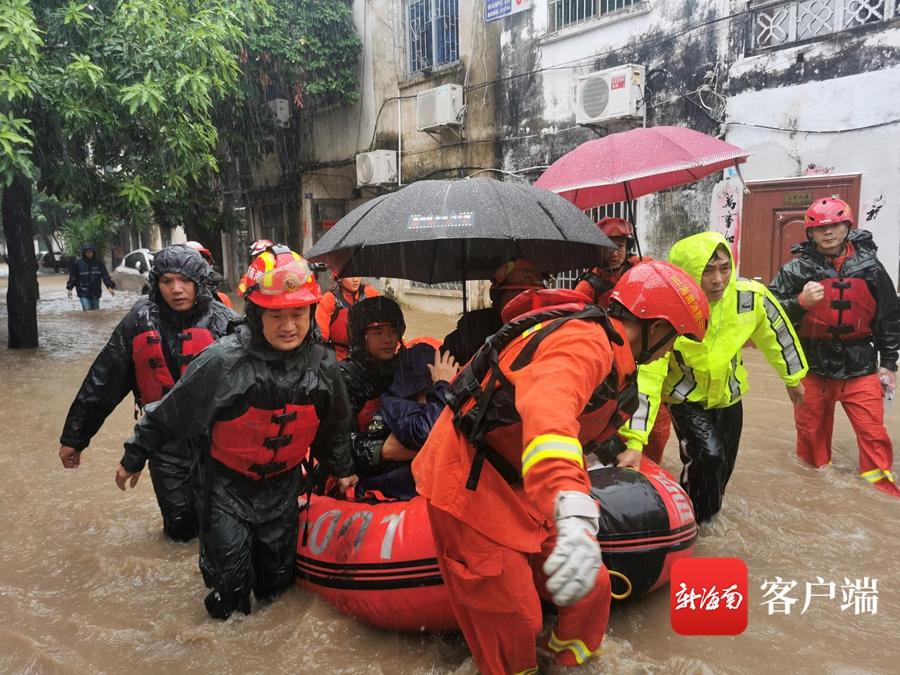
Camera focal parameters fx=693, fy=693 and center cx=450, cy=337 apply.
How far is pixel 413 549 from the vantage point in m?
2.97

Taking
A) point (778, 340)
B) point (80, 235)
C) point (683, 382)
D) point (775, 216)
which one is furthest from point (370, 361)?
point (80, 235)

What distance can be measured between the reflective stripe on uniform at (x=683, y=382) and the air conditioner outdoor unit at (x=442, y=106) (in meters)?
9.14

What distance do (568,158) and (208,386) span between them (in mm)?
3067

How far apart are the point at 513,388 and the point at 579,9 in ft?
31.7

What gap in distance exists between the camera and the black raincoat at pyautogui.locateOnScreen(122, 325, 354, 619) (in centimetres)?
292

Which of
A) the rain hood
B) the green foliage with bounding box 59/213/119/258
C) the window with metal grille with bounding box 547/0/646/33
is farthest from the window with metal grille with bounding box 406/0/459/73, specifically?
the green foliage with bounding box 59/213/119/258

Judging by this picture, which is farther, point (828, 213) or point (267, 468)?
point (828, 213)

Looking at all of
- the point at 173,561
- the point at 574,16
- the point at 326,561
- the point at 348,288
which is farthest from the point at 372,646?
the point at 574,16

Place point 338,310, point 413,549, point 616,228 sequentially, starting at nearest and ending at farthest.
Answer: point 413,549 < point 616,228 < point 338,310

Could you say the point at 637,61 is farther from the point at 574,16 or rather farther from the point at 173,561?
the point at 173,561

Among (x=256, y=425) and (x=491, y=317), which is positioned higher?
(x=491, y=317)

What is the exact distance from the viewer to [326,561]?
319 cm

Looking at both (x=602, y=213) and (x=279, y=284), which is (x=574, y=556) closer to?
(x=279, y=284)

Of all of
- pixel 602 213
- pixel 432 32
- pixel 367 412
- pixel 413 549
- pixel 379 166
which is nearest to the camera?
pixel 413 549
